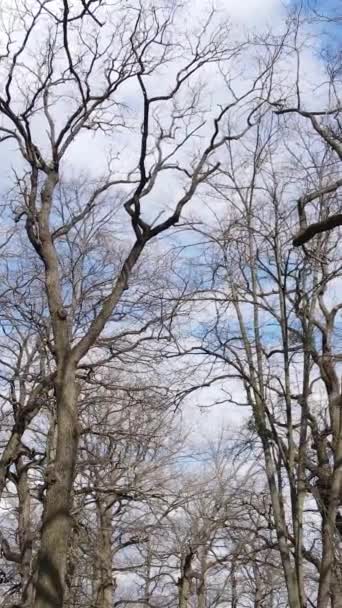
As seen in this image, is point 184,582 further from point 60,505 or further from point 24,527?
point 60,505

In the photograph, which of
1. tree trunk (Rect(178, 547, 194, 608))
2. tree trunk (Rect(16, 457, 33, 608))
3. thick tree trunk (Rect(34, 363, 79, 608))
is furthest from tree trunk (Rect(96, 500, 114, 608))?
thick tree trunk (Rect(34, 363, 79, 608))

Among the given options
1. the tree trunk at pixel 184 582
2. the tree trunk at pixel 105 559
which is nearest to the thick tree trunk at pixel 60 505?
the tree trunk at pixel 105 559

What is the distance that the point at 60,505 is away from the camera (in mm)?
8727

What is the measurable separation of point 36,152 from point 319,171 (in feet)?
15.3

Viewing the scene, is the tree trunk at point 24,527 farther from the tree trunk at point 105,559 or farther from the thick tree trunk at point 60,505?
the thick tree trunk at point 60,505

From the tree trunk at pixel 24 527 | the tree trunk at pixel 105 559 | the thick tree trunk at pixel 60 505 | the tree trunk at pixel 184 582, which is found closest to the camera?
the thick tree trunk at pixel 60 505

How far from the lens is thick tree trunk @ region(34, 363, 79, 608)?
8211 millimetres

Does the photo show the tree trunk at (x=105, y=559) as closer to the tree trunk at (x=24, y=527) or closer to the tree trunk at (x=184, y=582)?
the tree trunk at (x=24, y=527)

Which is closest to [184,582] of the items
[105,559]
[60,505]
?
[105,559]

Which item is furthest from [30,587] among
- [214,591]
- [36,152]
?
[214,591]

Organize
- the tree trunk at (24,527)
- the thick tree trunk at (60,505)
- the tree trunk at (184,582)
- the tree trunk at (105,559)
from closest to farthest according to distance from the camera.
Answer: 1. the thick tree trunk at (60,505)
2. the tree trunk at (24,527)
3. the tree trunk at (105,559)
4. the tree trunk at (184,582)

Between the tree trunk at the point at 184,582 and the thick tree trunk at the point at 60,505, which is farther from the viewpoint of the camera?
the tree trunk at the point at 184,582

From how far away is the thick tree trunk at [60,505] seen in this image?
821cm

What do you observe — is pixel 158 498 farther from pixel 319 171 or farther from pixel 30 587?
pixel 319 171
